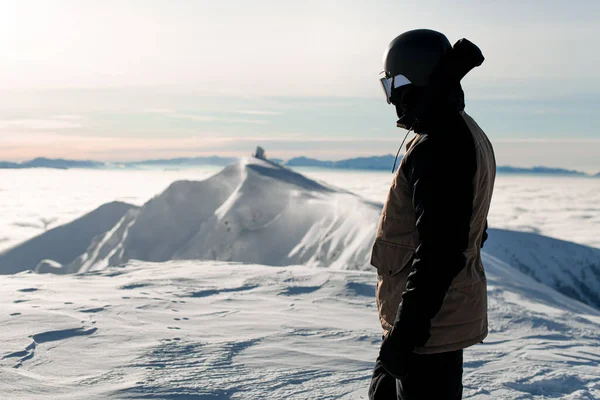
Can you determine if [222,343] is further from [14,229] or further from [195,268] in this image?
[14,229]

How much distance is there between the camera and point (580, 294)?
3233 inches

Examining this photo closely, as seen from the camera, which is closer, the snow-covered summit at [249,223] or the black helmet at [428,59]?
the black helmet at [428,59]

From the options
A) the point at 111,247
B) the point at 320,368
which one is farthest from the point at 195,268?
the point at 111,247

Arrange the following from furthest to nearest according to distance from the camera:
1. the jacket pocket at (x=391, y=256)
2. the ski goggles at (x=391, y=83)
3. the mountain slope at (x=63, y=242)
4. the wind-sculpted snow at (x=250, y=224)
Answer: the mountain slope at (x=63, y=242)
the wind-sculpted snow at (x=250, y=224)
the ski goggles at (x=391, y=83)
the jacket pocket at (x=391, y=256)

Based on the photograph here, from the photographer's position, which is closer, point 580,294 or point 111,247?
point 111,247

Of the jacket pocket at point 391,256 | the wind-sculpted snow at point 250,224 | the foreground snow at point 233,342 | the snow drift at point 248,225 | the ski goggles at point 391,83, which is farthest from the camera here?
the wind-sculpted snow at point 250,224

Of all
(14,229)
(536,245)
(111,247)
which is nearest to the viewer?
(111,247)

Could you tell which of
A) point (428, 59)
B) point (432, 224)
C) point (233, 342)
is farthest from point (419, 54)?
point (233, 342)

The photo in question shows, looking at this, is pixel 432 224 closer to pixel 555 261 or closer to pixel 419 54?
pixel 419 54

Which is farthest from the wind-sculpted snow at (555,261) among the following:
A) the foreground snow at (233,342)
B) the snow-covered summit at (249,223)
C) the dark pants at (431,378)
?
the dark pants at (431,378)

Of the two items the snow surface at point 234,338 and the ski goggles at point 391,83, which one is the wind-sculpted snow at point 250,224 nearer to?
the snow surface at point 234,338

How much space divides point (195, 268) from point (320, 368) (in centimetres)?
603

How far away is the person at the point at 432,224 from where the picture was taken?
1.86 m

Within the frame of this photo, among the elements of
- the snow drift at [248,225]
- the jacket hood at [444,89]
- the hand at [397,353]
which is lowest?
the snow drift at [248,225]
